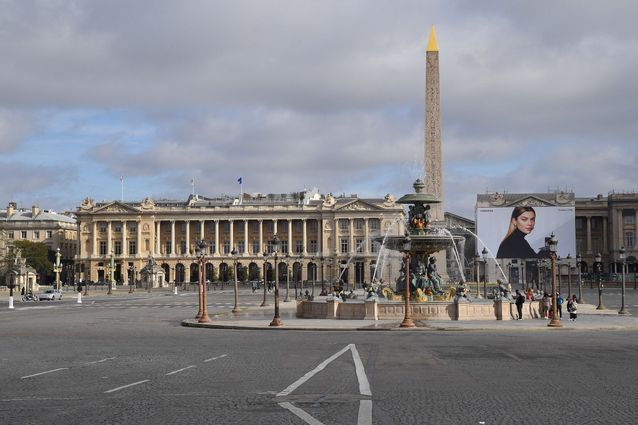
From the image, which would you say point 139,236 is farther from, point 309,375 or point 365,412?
Answer: point 365,412

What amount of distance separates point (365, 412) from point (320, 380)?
12.6ft

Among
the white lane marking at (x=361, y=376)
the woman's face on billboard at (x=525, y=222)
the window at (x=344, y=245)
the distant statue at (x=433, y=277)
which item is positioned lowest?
the white lane marking at (x=361, y=376)

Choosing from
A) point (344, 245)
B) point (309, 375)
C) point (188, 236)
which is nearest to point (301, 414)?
point (309, 375)

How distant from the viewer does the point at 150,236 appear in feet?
565

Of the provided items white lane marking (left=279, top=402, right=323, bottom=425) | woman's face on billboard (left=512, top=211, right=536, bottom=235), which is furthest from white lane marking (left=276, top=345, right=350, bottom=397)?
woman's face on billboard (left=512, top=211, right=536, bottom=235)

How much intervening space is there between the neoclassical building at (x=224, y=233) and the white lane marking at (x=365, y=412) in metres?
153

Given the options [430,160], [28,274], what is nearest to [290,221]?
[28,274]

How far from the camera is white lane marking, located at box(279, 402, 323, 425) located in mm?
11703

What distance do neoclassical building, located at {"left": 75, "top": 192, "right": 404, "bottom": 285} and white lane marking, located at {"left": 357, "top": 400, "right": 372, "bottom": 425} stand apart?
152560mm

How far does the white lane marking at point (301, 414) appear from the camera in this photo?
11.7 m

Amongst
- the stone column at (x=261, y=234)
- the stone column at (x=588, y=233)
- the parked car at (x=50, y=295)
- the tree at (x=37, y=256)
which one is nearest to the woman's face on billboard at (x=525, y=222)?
the stone column at (x=588, y=233)

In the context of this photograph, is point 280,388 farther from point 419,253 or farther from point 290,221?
point 290,221

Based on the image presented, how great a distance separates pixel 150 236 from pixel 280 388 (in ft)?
525

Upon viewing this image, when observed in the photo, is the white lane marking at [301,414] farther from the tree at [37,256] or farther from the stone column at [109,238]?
the stone column at [109,238]
